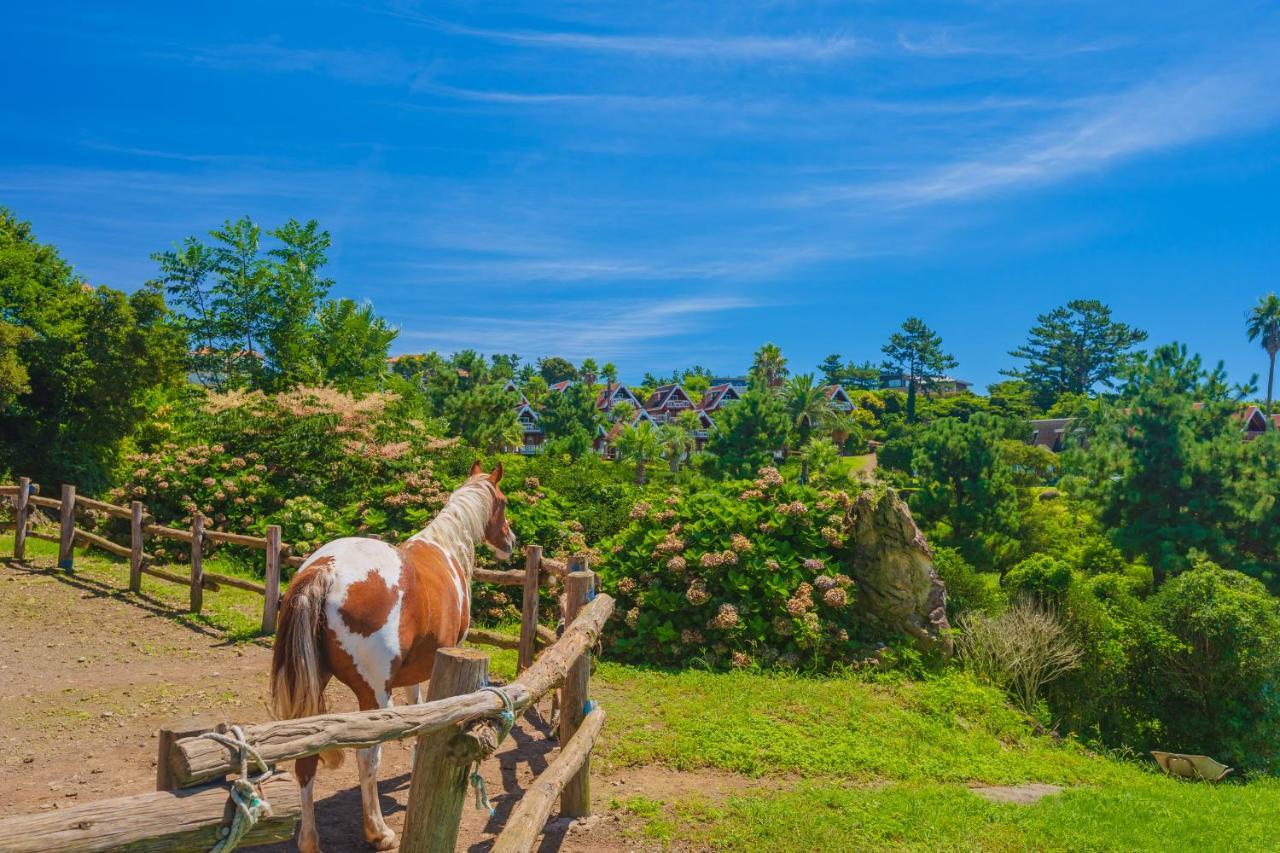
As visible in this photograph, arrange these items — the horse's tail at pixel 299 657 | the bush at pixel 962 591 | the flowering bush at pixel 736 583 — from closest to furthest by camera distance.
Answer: the horse's tail at pixel 299 657 → the flowering bush at pixel 736 583 → the bush at pixel 962 591

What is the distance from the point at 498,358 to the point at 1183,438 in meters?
89.7

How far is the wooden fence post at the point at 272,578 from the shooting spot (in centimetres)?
1041

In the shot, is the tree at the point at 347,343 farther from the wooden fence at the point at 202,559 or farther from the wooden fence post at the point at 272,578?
the wooden fence post at the point at 272,578

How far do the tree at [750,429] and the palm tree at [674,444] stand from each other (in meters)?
14.5

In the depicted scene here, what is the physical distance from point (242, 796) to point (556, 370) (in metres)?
102

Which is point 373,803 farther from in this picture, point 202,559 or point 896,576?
point 202,559

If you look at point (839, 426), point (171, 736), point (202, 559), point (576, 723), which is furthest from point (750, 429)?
point (171, 736)

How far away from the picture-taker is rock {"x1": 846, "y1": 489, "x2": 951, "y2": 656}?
10.7m

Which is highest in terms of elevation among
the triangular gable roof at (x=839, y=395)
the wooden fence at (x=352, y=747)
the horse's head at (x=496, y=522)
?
the triangular gable roof at (x=839, y=395)

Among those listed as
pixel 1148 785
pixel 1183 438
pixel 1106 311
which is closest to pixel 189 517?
pixel 1148 785

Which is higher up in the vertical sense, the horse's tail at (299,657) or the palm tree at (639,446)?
the palm tree at (639,446)

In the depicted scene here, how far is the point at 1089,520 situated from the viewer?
29.1m

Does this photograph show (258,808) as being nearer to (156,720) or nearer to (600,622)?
(600,622)

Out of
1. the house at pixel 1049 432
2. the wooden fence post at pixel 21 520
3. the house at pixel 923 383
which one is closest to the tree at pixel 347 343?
the wooden fence post at pixel 21 520
